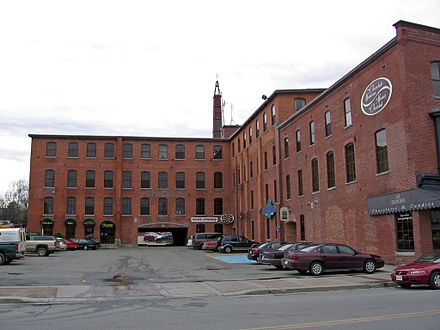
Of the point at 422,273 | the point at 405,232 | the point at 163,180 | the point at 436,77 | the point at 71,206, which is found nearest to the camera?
the point at 422,273

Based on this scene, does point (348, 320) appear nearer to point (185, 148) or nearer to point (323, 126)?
point (323, 126)

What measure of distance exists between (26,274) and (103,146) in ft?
122

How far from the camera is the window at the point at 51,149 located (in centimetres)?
5469

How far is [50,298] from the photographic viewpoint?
42.6ft

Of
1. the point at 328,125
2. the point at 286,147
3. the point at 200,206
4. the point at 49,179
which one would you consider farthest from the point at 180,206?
the point at 328,125

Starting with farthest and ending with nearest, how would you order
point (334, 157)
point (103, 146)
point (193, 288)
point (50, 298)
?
point (103, 146)
point (334, 157)
point (193, 288)
point (50, 298)

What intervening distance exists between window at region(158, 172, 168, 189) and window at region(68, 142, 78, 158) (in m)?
10.7

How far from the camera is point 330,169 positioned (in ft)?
97.4

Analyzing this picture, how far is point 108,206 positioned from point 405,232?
40.4 meters

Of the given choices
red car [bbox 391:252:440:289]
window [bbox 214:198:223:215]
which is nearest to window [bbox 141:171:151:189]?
window [bbox 214:198:223:215]

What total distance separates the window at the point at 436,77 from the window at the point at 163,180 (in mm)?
39176

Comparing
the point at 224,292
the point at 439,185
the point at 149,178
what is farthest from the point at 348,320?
the point at 149,178

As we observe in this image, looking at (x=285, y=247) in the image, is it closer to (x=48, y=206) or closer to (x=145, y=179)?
(x=145, y=179)

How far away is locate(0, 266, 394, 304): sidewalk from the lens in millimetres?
13289
